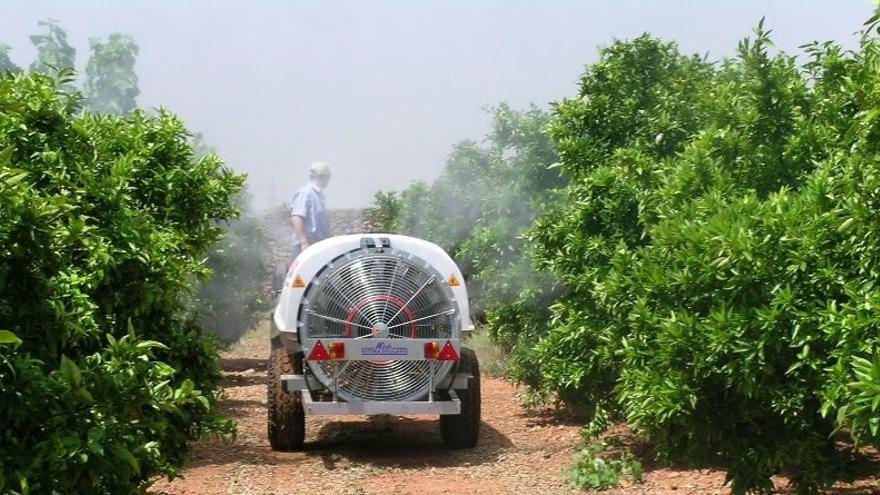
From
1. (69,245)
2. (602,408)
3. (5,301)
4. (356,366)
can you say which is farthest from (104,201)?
(602,408)

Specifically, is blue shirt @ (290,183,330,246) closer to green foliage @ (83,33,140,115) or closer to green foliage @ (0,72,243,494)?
green foliage @ (0,72,243,494)

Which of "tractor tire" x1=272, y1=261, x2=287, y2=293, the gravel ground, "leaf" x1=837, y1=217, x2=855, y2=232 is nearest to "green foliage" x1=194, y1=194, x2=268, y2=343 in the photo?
the gravel ground

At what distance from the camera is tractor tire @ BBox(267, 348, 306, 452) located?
9.52 m

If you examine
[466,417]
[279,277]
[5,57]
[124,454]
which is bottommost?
[124,454]

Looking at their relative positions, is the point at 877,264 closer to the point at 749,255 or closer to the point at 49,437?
the point at 749,255

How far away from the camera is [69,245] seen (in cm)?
434

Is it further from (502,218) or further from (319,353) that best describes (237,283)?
(319,353)

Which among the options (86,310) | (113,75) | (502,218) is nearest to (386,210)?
(502,218)

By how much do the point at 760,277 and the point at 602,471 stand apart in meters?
3.35

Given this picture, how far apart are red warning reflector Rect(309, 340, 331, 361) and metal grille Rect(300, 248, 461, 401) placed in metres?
0.09

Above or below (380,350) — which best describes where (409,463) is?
below

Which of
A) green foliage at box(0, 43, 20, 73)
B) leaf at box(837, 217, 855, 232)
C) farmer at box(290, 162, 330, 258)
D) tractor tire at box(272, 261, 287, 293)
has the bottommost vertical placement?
leaf at box(837, 217, 855, 232)

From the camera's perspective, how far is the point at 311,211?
36.3ft

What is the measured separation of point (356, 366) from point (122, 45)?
64.1ft
